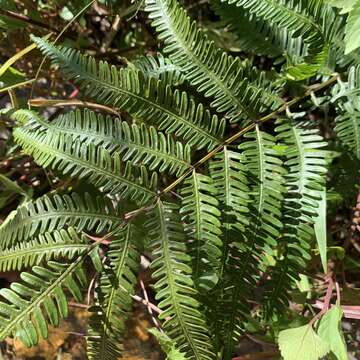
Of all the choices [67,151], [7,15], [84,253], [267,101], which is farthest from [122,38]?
[84,253]

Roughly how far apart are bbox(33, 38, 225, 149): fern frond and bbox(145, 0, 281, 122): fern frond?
0.20 feet

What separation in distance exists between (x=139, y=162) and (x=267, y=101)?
0.37m

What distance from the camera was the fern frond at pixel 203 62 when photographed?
1.25 metres

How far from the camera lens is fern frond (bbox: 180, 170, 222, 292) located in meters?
1.19

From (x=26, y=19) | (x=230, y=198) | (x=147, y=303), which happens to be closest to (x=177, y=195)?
(x=230, y=198)

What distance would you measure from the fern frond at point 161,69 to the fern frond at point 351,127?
40 cm

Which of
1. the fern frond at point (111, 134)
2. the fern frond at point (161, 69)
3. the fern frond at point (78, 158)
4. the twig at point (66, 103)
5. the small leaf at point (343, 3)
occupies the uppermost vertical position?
the small leaf at point (343, 3)

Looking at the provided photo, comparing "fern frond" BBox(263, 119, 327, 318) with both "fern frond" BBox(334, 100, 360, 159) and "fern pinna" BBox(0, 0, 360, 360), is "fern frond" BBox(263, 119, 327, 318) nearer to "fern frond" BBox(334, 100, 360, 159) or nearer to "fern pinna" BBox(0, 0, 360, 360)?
"fern pinna" BBox(0, 0, 360, 360)

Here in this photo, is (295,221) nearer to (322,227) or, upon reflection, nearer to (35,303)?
(322,227)

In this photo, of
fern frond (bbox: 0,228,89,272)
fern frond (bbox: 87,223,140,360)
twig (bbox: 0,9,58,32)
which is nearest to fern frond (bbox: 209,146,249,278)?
fern frond (bbox: 87,223,140,360)

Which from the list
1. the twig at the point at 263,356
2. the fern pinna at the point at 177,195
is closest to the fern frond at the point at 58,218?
the fern pinna at the point at 177,195

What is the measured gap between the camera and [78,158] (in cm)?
117

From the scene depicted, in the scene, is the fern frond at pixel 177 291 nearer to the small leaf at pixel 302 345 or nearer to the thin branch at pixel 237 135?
the thin branch at pixel 237 135

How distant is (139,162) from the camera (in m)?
1.24
